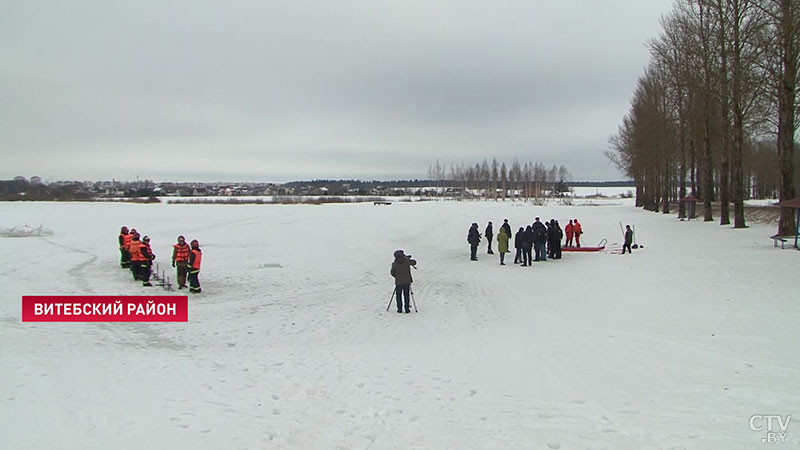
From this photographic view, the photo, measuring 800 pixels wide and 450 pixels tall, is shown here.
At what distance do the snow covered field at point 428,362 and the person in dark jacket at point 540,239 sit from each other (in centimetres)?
284

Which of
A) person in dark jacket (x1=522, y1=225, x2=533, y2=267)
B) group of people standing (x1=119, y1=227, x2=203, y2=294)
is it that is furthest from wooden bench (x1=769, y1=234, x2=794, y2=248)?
group of people standing (x1=119, y1=227, x2=203, y2=294)

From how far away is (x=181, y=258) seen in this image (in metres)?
15.6

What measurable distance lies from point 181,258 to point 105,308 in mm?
2595

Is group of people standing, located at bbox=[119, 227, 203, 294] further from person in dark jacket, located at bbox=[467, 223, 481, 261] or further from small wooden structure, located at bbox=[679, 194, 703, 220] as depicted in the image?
small wooden structure, located at bbox=[679, 194, 703, 220]

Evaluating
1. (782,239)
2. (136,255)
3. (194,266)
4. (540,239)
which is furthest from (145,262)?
(782,239)

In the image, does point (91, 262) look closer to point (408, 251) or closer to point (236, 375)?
point (408, 251)

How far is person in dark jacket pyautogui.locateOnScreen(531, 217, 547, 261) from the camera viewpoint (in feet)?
71.4

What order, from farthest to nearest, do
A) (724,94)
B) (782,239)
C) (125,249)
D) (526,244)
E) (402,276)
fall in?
(724,94)
(526,244)
(125,249)
(782,239)
(402,276)

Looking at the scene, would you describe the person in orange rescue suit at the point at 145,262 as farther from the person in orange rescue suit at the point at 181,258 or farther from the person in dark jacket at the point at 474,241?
the person in dark jacket at the point at 474,241

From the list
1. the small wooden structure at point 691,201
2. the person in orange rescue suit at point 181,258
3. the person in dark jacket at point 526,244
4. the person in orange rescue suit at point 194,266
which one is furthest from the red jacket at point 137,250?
the small wooden structure at point 691,201

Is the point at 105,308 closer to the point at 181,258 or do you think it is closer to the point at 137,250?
the point at 181,258

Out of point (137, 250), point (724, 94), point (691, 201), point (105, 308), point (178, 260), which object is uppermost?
point (724, 94)

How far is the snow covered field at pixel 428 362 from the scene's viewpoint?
594 cm

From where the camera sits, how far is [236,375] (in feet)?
26.4
